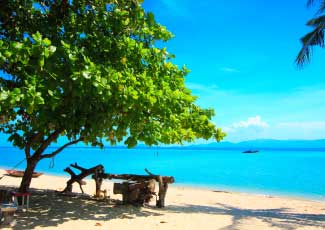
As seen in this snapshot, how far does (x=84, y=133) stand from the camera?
784cm

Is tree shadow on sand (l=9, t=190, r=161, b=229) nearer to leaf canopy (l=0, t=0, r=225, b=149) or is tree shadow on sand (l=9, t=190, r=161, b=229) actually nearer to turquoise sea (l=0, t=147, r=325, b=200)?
turquoise sea (l=0, t=147, r=325, b=200)

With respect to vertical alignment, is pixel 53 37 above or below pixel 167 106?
above

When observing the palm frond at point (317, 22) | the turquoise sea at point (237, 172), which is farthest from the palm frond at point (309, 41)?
the turquoise sea at point (237, 172)

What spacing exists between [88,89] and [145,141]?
1716 millimetres

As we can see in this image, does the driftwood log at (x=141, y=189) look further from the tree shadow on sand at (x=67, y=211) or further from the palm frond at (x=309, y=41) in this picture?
the palm frond at (x=309, y=41)

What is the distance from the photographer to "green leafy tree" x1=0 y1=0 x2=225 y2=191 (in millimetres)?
6090

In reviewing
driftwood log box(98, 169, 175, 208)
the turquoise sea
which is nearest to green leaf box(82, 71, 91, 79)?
the turquoise sea

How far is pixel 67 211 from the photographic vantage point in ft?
29.2

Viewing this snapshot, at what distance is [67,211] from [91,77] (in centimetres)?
445

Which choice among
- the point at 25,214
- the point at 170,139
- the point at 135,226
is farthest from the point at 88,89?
the point at 25,214

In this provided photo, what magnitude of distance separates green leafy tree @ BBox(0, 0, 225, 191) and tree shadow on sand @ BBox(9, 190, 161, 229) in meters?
1.08

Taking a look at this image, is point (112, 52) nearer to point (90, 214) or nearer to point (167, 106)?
point (167, 106)

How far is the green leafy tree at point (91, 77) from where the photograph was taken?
609cm

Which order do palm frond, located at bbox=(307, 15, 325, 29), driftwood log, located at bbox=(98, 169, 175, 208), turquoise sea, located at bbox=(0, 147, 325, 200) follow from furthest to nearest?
1. turquoise sea, located at bbox=(0, 147, 325, 200)
2. palm frond, located at bbox=(307, 15, 325, 29)
3. driftwood log, located at bbox=(98, 169, 175, 208)
